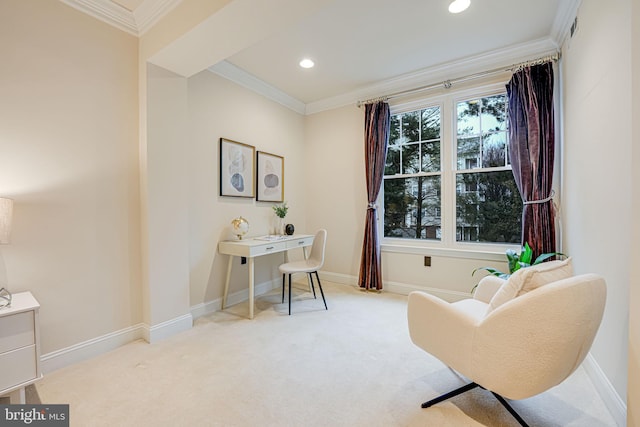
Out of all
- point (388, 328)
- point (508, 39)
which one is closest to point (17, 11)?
point (388, 328)

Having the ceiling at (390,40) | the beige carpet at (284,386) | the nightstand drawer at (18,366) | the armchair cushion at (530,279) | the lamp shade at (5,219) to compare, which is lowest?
the beige carpet at (284,386)

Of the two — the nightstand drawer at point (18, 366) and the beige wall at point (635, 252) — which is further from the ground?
the beige wall at point (635, 252)

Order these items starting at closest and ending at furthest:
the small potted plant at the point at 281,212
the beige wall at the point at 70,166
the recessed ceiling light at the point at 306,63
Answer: the beige wall at the point at 70,166 → the recessed ceiling light at the point at 306,63 → the small potted plant at the point at 281,212

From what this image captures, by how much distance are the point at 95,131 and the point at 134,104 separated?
40 cm

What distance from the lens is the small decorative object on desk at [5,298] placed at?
1.55 meters

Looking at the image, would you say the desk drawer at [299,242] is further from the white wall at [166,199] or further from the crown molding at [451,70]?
the crown molding at [451,70]

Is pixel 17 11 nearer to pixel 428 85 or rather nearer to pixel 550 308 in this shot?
pixel 550 308

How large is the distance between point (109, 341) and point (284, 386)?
1516 mm

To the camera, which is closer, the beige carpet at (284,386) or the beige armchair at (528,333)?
the beige armchair at (528,333)

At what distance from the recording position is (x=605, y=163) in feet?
5.53

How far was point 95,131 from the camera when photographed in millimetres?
2154

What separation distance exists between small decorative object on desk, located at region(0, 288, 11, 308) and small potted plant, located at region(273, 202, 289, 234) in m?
2.48

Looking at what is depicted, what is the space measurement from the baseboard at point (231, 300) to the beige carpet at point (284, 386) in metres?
0.36

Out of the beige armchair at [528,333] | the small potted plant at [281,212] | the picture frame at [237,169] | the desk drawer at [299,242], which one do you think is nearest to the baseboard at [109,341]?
the desk drawer at [299,242]
